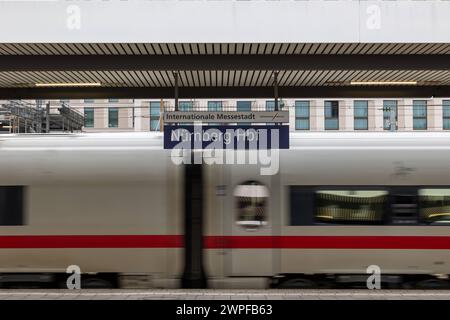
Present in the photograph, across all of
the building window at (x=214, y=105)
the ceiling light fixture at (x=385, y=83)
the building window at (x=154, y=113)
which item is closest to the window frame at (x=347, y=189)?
the ceiling light fixture at (x=385, y=83)

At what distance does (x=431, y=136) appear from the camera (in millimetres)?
11203

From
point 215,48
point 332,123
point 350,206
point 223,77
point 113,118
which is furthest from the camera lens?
point 113,118

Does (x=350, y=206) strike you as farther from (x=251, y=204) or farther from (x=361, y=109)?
(x=361, y=109)

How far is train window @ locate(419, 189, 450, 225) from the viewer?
10.8 metres

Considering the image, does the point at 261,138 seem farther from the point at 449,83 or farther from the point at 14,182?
the point at 449,83

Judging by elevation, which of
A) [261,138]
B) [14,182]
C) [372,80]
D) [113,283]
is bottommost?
[113,283]

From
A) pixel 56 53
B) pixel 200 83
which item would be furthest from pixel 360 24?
pixel 56 53

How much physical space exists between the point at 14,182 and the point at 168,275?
3.06 meters

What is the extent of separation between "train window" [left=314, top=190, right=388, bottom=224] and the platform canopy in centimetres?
276

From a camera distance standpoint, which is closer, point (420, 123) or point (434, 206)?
point (434, 206)

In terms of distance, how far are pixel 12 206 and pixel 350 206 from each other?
18.5ft

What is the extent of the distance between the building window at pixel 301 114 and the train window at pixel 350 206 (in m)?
43.2

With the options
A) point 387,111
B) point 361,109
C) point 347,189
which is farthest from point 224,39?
point 361,109

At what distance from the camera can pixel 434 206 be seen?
→ 10.8 m
